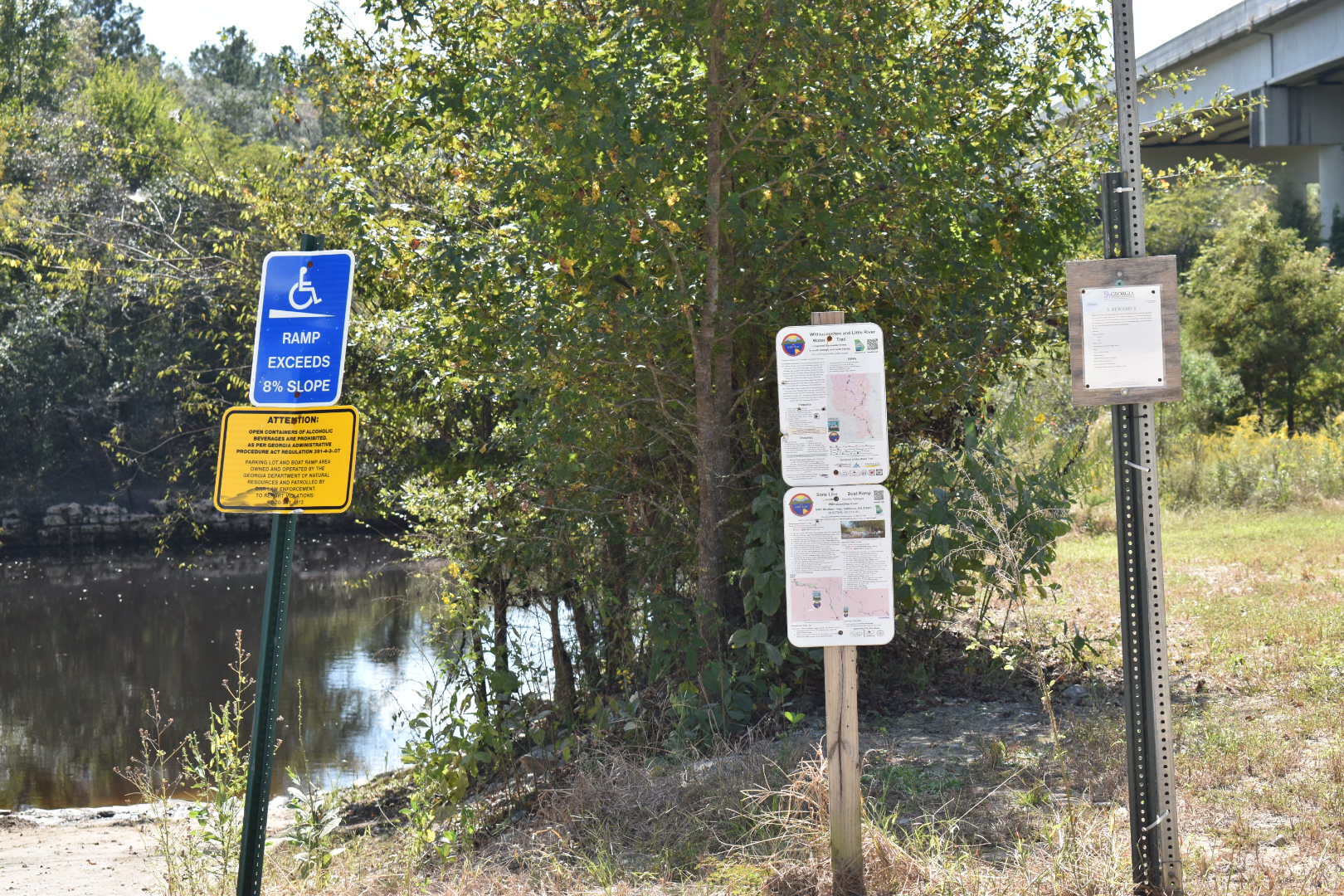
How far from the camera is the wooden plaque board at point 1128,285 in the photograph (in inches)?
163

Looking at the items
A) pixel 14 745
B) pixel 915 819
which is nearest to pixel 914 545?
pixel 915 819

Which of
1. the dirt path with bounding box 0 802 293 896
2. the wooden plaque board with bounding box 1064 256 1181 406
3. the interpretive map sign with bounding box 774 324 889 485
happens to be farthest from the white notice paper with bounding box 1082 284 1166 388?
the dirt path with bounding box 0 802 293 896

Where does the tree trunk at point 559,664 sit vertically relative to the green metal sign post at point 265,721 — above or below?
below

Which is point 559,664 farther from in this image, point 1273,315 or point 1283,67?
point 1283,67

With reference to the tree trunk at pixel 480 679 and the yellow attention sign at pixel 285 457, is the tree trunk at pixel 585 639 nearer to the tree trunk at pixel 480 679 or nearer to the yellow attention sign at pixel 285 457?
the tree trunk at pixel 480 679

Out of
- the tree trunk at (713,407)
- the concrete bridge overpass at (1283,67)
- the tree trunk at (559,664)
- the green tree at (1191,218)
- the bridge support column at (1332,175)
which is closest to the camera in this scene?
the tree trunk at (713,407)

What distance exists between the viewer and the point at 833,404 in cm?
473

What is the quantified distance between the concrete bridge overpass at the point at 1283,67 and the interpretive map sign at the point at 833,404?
21987 millimetres

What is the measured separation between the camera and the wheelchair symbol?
190 inches

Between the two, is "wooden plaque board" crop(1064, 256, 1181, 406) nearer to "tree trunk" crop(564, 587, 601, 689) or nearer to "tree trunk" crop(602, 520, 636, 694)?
"tree trunk" crop(602, 520, 636, 694)

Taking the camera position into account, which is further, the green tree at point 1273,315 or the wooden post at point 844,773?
the green tree at point 1273,315

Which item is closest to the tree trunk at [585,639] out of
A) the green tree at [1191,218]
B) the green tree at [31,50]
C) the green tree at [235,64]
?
the green tree at [31,50]

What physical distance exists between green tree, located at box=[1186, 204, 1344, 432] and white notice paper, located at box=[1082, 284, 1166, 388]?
2018 cm

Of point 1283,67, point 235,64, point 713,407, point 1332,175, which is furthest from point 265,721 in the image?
point 235,64
